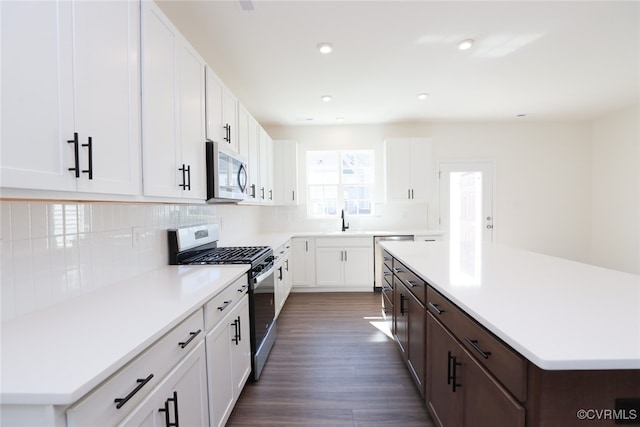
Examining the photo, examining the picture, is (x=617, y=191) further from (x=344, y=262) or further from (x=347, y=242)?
(x=344, y=262)

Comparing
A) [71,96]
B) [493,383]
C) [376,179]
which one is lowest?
[493,383]

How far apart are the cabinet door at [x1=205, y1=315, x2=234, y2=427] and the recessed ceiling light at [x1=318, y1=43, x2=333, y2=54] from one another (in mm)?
2302

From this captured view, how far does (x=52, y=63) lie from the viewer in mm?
905

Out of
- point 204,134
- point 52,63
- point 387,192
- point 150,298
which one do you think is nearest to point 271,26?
point 204,134

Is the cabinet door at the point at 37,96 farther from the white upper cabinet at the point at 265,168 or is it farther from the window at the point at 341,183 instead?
the window at the point at 341,183

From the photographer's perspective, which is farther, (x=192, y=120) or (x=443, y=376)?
(x=192, y=120)

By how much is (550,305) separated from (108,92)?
1.95 m

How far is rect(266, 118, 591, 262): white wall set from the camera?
4.93m

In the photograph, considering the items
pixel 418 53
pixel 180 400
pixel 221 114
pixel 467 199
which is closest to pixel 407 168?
pixel 467 199

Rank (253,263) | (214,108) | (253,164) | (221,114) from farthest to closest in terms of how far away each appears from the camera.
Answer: (253,164), (221,114), (214,108), (253,263)

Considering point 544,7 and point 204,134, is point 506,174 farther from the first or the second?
point 204,134

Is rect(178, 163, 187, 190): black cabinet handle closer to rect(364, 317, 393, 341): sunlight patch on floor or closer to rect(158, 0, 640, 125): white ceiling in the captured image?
rect(158, 0, 640, 125): white ceiling

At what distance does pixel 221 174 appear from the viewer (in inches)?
84.8

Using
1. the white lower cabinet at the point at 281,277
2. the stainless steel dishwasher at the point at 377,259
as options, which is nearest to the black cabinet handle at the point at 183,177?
the white lower cabinet at the point at 281,277
